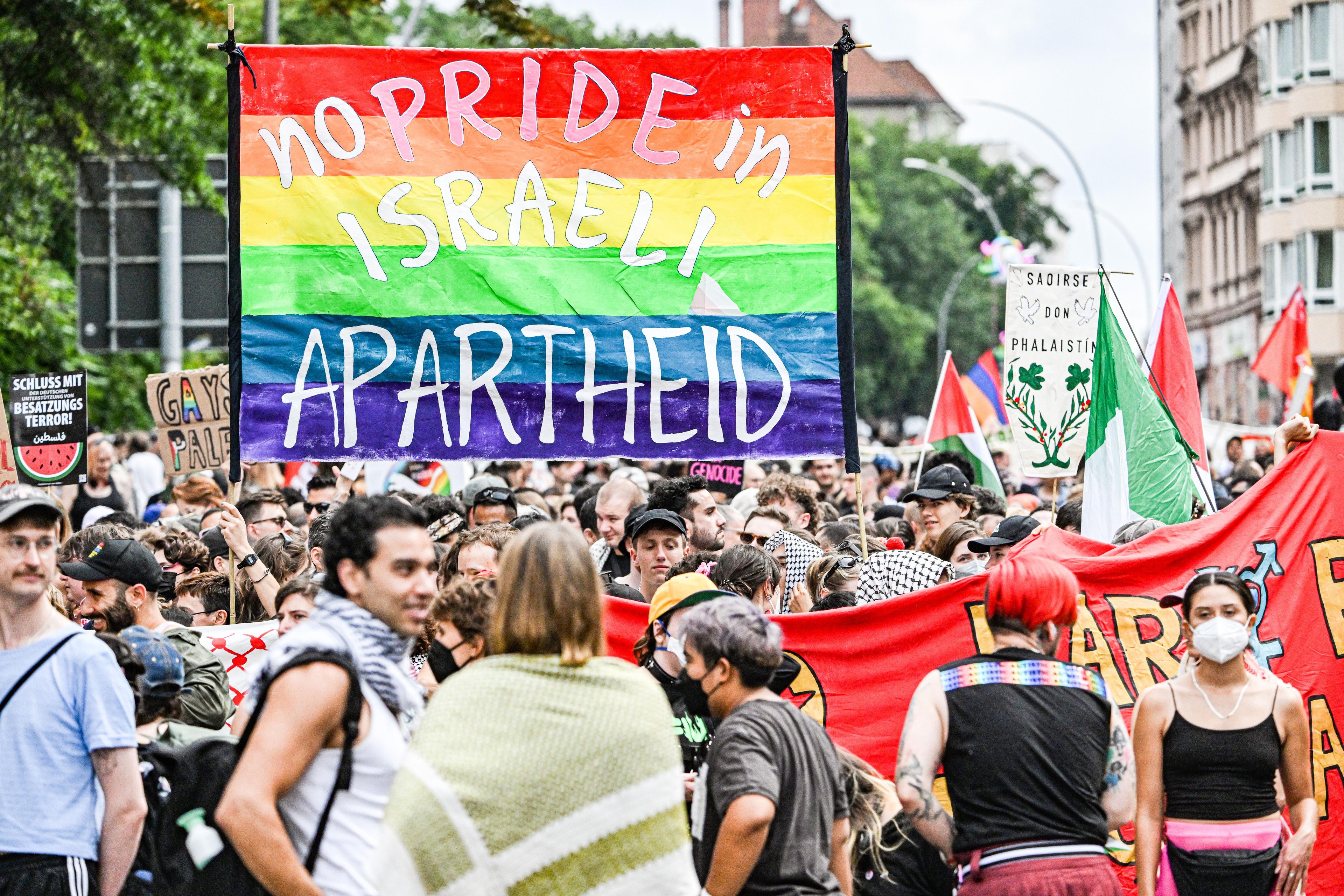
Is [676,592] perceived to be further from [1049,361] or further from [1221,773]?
Answer: [1049,361]

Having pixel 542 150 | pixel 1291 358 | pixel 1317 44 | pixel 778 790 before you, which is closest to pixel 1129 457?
pixel 542 150

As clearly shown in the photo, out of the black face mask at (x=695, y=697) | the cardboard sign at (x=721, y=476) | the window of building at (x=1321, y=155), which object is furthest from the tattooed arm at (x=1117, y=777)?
the window of building at (x=1321, y=155)

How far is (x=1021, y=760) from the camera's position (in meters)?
4.12

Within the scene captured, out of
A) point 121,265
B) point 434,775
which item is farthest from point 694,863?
point 121,265

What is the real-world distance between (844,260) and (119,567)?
10.2 ft

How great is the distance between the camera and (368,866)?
345 centimetres

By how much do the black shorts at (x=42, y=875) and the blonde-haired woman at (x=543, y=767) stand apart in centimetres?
107

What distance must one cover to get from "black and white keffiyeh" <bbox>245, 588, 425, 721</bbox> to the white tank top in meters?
0.06

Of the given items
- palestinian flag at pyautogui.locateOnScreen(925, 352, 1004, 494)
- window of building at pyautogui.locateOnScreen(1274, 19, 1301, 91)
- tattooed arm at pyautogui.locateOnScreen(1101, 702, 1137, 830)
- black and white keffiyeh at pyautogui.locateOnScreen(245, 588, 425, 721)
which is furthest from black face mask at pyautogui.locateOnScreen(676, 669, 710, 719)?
window of building at pyautogui.locateOnScreen(1274, 19, 1301, 91)

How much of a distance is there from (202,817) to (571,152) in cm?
416

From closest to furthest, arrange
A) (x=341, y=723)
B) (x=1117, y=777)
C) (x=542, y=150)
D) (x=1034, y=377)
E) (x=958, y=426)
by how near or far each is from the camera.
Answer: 1. (x=341, y=723)
2. (x=1117, y=777)
3. (x=542, y=150)
4. (x=1034, y=377)
5. (x=958, y=426)

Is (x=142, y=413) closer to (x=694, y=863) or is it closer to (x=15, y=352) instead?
(x=15, y=352)

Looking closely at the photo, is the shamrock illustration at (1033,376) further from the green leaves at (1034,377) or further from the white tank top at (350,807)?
the white tank top at (350,807)

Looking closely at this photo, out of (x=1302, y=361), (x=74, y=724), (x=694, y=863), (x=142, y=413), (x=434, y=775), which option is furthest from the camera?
(x=142, y=413)
